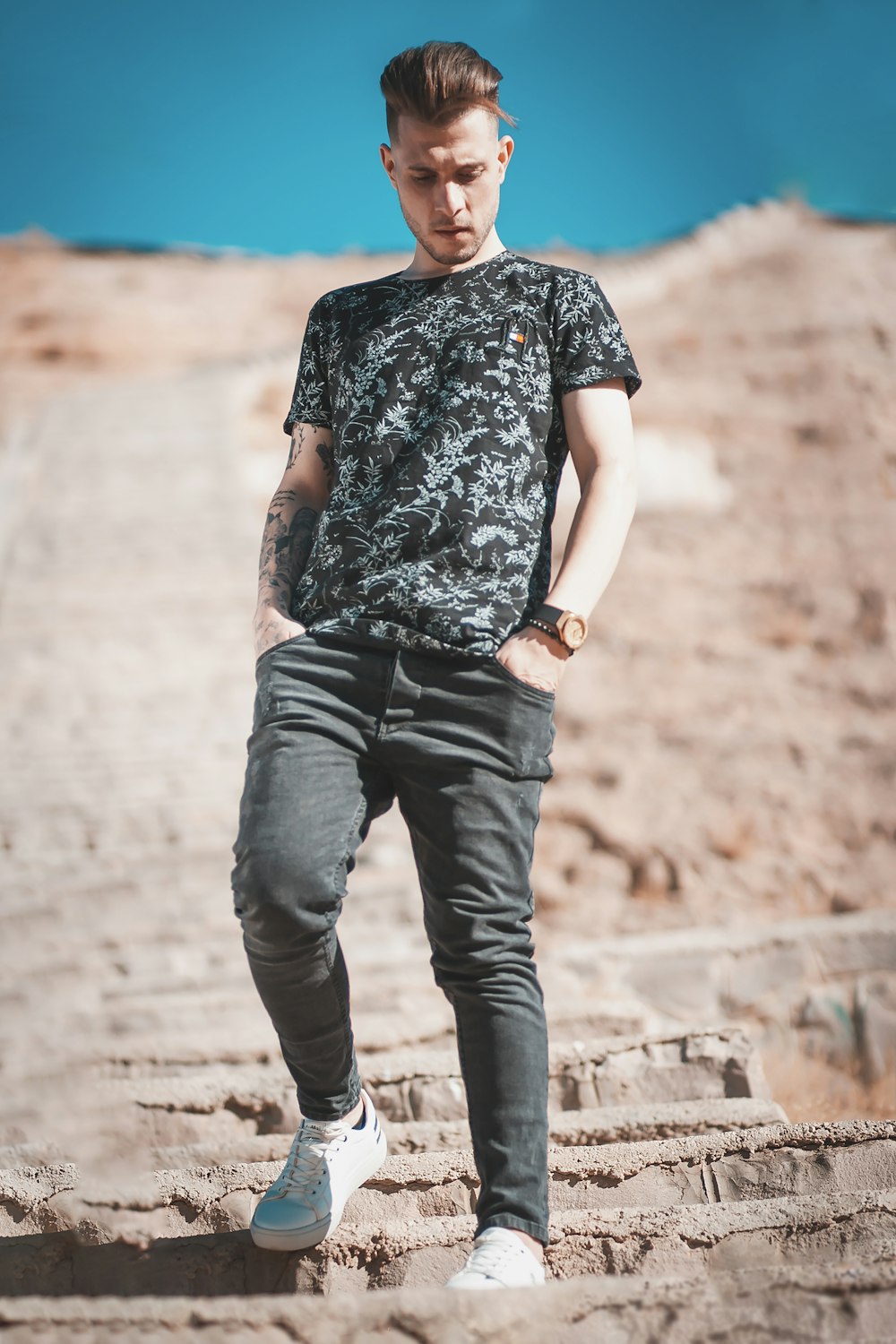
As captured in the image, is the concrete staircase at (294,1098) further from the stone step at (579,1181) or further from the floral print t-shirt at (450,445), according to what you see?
the floral print t-shirt at (450,445)

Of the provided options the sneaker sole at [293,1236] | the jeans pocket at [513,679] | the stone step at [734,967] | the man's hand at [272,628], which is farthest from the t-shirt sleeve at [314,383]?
the stone step at [734,967]

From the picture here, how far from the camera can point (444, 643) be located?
1.63 metres

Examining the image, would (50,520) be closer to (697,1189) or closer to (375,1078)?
(375,1078)

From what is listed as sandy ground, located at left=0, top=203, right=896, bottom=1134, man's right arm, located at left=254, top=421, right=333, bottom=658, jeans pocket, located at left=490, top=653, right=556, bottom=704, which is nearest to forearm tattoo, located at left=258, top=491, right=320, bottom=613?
man's right arm, located at left=254, top=421, right=333, bottom=658

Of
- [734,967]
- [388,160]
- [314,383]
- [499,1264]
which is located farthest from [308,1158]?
[734,967]

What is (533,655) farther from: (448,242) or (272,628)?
(448,242)

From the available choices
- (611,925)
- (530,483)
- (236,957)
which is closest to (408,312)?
(530,483)

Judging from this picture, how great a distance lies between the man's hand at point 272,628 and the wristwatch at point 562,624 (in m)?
0.36

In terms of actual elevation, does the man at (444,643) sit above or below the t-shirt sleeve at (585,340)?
below

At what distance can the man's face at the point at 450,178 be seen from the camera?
5.79 ft

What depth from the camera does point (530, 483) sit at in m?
1.79

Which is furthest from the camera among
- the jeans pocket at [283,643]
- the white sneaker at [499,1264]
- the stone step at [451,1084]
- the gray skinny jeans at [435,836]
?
the stone step at [451,1084]

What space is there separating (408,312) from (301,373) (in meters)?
0.24

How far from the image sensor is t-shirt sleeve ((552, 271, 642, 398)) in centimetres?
180
